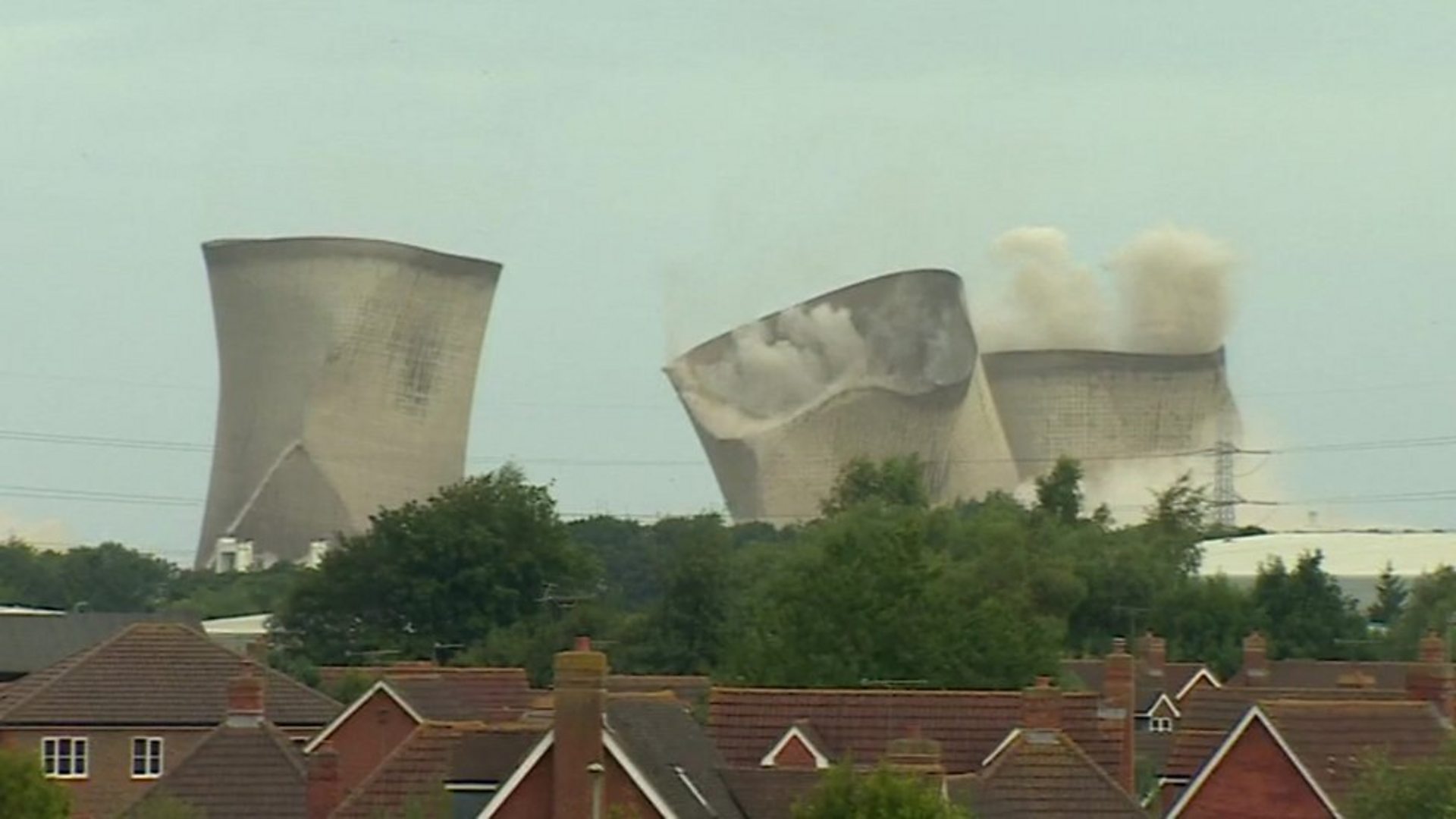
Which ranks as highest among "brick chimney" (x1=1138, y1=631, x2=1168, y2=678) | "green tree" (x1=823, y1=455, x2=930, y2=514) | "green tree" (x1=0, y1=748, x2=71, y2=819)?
"green tree" (x1=823, y1=455, x2=930, y2=514)

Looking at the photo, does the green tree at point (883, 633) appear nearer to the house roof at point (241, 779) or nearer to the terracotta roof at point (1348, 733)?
the house roof at point (241, 779)

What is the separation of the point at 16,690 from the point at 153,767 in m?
1.73

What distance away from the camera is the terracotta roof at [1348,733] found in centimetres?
2283

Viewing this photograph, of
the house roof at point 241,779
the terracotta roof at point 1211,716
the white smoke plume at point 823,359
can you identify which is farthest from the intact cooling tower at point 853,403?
the house roof at point 241,779

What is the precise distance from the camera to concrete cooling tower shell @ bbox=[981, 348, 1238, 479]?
289 ft

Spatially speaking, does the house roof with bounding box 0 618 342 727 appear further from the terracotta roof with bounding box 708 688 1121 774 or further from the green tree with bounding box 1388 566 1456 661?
the green tree with bounding box 1388 566 1456 661

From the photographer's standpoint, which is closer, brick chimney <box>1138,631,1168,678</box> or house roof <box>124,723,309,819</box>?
house roof <box>124,723,309,819</box>

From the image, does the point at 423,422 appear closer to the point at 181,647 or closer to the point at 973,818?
the point at 181,647

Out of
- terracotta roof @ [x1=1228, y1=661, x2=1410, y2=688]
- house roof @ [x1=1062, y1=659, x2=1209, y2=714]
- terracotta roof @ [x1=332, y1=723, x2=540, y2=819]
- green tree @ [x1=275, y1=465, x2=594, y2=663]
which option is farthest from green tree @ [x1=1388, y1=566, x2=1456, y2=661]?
terracotta roof @ [x1=332, y1=723, x2=540, y2=819]

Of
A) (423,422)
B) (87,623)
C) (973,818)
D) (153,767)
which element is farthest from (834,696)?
(423,422)

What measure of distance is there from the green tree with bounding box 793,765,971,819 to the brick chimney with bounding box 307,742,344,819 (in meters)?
5.20

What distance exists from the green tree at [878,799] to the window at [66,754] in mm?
14605

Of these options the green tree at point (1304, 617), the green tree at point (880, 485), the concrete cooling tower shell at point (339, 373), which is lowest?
the green tree at point (1304, 617)

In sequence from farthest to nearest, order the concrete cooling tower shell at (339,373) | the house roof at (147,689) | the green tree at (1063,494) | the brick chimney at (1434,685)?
the green tree at (1063,494), the concrete cooling tower shell at (339,373), the house roof at (147,689), the brick chimney at (1434,685)
